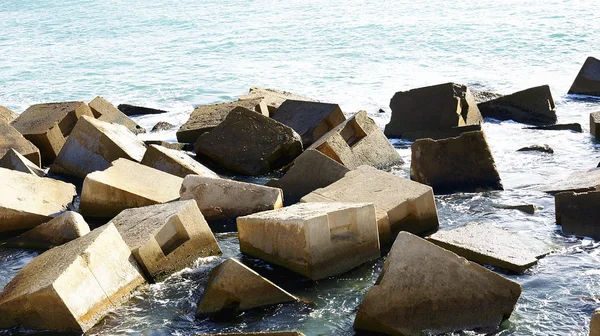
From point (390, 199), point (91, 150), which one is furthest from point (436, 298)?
point (91, 150)

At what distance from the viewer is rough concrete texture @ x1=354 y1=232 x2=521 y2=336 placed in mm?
6137

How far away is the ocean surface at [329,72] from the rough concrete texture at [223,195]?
1.10 ft

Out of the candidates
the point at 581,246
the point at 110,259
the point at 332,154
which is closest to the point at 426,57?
the point at 332,154

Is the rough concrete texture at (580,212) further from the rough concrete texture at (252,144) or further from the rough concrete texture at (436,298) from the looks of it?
the rough concrete texture at (252,144)

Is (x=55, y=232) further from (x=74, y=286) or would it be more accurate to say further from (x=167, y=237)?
(x=74, y=286)

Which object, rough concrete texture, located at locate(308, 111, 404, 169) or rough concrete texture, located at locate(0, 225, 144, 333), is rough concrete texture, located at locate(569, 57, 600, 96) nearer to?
rough concrete texture, located at locate(308, 111, 404, 169)

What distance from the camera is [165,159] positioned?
33.3 ft

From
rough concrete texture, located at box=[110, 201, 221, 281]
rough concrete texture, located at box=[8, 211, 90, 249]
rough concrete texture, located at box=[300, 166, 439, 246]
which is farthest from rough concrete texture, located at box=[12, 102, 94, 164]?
rough concrete texture, located at box=[300, 166, 439, 246]

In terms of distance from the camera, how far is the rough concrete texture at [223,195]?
8.71 m

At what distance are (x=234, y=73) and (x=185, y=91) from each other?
2.65m

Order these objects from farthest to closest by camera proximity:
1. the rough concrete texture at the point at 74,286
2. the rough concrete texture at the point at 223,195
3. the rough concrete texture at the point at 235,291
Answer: the rough concrete texture at the point at 223,195
the rough concrete texture at the point at 235,291
the rough concrete texture at the point at 74,286

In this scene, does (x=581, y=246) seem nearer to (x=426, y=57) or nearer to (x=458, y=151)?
(x=458, y=151)

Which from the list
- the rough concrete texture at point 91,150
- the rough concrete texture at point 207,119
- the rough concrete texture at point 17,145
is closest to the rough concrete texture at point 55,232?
the rough concrete texture at point 91,150

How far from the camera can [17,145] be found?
11.2 metres
